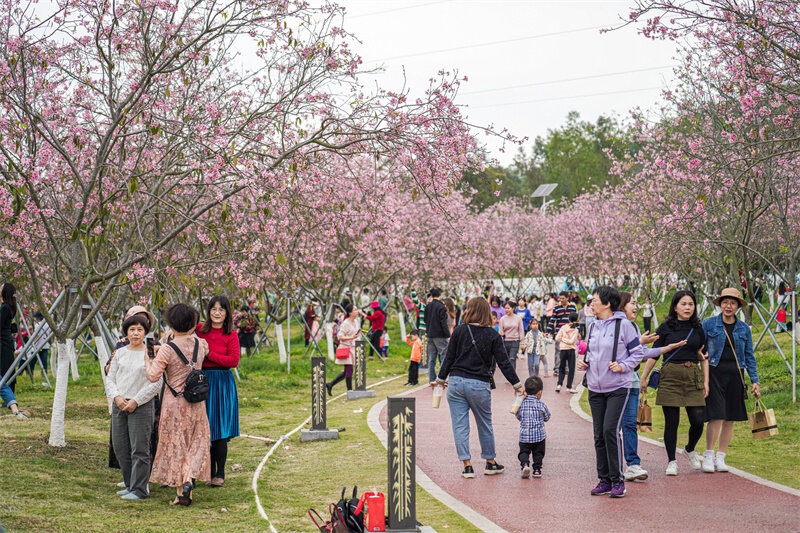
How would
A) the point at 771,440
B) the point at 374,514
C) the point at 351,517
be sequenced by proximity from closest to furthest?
1. the point at 351,517
2. the point at 374,514
3. the point at 771,440

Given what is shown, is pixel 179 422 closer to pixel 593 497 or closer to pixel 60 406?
pixel 60 406

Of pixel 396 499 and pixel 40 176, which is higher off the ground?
pixel 40 176

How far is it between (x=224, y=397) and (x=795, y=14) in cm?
809

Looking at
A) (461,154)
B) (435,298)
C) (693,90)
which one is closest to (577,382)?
(435,298)

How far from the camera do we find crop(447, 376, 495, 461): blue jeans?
9641mm

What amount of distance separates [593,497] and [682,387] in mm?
1682

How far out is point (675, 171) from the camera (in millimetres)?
17594

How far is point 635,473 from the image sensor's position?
9312 millimetres

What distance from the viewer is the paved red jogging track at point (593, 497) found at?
7.59 m

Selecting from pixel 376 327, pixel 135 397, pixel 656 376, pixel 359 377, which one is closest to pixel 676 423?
pixel 656 376

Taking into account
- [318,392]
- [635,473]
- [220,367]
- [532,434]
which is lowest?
[635,473]

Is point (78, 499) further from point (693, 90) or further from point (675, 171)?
point (693, 90)

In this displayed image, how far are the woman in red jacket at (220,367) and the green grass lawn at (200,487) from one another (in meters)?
0.66

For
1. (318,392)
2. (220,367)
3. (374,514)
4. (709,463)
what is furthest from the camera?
(318,392)
